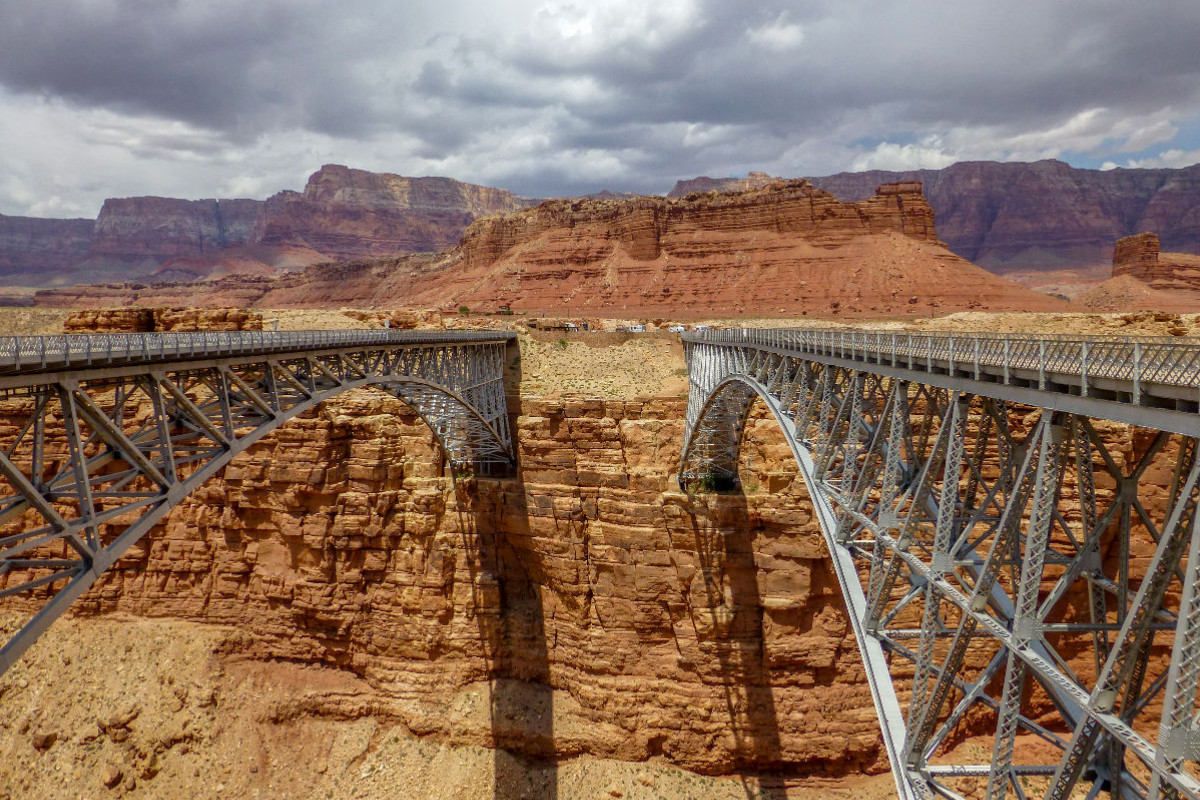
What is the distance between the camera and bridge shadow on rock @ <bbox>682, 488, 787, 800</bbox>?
26312 millimetres

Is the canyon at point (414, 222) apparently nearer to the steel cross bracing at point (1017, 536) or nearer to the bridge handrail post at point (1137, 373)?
the steel cross bracing at point (1017, 536)

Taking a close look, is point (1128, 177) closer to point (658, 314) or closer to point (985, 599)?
point (658, 314)

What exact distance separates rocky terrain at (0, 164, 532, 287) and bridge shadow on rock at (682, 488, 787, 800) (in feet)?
506

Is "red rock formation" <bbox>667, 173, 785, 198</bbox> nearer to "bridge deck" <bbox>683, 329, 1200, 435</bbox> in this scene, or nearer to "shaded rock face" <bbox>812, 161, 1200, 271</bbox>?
"shaded rock face" <bbox>812, 161, 1200, 271</bbox>

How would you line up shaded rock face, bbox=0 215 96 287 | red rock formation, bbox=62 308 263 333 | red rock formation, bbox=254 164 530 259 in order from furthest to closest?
1. red rock formation, bbox=254 164 530 259
2. shaded rock face, bbox=0 215 96 287
3. red rock formation, bbox=62 308 263 333

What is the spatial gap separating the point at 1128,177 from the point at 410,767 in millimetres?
181830

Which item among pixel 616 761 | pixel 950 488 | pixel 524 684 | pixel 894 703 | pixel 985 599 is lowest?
pixel 616 761

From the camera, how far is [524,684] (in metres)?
29.4

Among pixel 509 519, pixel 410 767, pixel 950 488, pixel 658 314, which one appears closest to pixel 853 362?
pixel 950 488

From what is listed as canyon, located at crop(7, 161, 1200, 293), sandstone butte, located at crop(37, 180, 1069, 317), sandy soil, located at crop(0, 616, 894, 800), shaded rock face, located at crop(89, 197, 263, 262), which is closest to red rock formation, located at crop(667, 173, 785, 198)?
canyon, located at crop(7, 161, 1200, 293)

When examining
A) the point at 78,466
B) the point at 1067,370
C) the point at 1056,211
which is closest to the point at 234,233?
the point at 78,466

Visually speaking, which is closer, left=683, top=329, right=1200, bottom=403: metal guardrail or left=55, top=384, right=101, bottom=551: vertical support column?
left=683, top=329, right=1200, bottom=403: metal guardrail

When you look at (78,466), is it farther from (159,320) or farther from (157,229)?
(157,229)

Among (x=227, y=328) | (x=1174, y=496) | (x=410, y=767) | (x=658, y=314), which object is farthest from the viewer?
(x=658, y=314)
